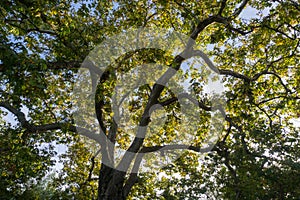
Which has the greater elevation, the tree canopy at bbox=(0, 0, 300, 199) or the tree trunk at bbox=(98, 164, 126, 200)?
the tree canopy at bbox=(0, 0, 300, 199)

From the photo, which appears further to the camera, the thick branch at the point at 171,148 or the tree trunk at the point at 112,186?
the thick branch at the point at 171,148

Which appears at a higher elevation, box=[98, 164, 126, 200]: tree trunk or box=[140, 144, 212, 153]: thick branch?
box=[140, 144, 212, 153]: thick branch

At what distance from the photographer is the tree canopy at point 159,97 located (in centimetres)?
1019

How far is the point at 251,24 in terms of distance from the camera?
10.5 metres

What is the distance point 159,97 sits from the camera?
41.1 ft

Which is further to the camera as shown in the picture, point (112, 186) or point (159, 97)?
point (159, 97)

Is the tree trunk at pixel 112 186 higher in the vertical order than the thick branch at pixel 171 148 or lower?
lower

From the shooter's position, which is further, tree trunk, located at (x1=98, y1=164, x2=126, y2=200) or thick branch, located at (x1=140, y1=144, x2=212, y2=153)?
thick branch, located at (x1=140, y1=144, x2=212, y2=153)

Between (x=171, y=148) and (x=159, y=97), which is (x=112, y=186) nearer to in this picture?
(x=171, y=148)

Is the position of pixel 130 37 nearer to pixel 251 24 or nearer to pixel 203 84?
pixel 203 84

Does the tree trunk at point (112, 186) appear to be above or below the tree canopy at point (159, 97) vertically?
below

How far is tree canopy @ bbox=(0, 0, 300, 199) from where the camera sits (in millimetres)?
10188

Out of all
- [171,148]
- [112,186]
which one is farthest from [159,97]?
[112,186]

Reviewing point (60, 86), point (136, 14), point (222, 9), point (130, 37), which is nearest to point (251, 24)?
point (222, 9)
